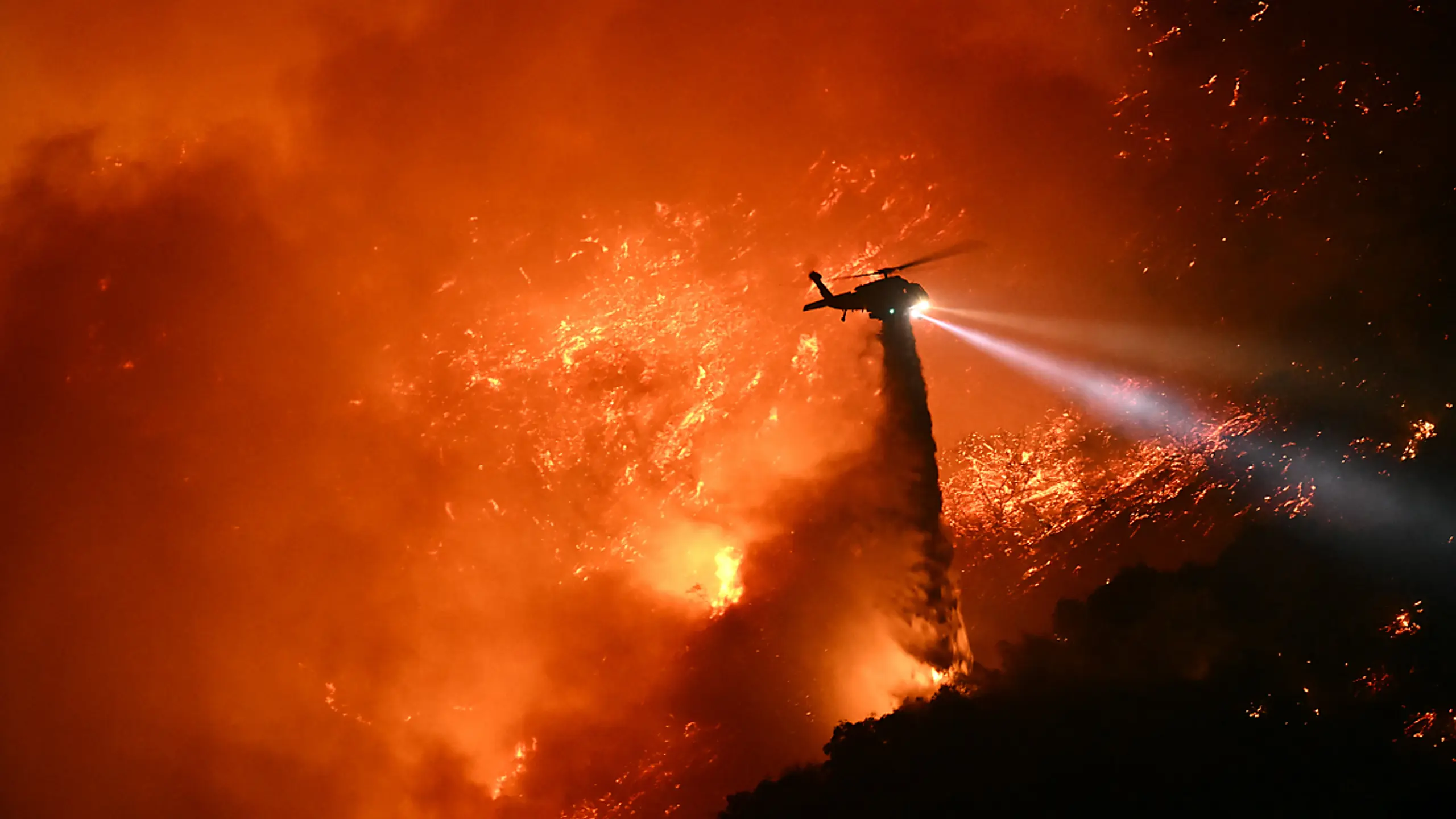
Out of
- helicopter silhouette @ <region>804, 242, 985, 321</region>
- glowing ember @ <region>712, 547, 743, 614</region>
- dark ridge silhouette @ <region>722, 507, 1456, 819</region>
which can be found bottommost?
dark ridge silhouette @ <region>722, 507, 1456, 819</region>

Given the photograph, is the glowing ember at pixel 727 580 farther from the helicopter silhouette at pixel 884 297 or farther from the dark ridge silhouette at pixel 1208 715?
the helicopter silhouette at pixel 884 297

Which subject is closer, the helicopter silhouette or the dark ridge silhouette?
the dark ridge silhouette

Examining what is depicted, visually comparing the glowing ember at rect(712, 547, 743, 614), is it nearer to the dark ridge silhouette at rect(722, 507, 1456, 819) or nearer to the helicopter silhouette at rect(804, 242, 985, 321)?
the dark ridge silhouette at rect(722, 507, 1456, 819)

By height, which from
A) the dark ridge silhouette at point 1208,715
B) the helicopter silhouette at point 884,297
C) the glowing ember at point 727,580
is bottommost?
the dark ridge silhouette at point 1208,715

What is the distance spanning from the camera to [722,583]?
28422 millimetres

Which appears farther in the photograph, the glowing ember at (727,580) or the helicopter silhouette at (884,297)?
the glowing ember at (727,580)

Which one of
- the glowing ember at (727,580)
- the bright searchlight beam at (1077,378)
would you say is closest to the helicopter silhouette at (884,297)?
the bright searchlight beam at (1077,378)

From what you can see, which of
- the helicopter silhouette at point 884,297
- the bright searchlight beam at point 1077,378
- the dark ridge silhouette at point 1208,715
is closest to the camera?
the dark ridge silhouette at point 1208,715

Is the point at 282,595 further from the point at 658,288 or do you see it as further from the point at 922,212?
the point at 922,212

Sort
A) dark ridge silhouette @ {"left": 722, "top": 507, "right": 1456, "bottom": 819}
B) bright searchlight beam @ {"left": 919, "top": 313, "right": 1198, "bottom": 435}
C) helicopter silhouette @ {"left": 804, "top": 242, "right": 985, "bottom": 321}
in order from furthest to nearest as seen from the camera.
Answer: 1. bright searchlight beam @ {"left": 919, "top": 313, "right": 1198, "bottom": 435}
2. helicopter silhouette @ {"left": 804, "top": 242, "right": 985, "bottom": 321}
3. dark ridge silhouette @ {"left": 722, "top": 507, "right": 1456, "bottom": 819}

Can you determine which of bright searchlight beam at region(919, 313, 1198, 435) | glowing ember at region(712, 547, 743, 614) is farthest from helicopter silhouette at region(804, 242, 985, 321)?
glowing ember at region(712, 547, 743, 614)

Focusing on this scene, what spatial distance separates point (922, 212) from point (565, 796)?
23359mm

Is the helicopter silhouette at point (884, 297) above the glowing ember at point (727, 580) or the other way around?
above

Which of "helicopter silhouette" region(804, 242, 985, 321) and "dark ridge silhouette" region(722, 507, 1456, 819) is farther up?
"helicopter silhouette" region(804, 242, 985, 321)
